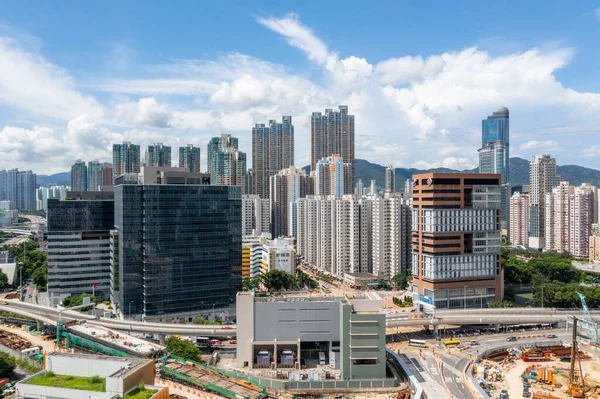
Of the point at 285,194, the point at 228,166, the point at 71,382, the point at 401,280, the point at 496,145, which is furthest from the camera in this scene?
the point at 496,145

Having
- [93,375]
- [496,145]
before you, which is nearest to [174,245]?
[93,375]

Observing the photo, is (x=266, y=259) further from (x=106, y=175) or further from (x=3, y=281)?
(x=106, y=175)

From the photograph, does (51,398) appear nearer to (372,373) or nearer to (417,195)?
(372,373)

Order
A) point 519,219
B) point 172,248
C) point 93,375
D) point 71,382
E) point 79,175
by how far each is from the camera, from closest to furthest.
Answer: point 71,382
point 93,375
point 172,248
point 519,219
point 79,175

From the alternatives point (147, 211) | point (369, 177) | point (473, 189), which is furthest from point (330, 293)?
point (369, 177)

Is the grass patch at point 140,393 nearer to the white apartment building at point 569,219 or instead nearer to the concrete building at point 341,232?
the concrete building at point 341,232

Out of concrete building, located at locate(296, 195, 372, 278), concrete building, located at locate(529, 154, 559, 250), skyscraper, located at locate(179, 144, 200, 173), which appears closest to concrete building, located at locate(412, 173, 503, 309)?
concrete building, located at locate(296, 195, 372, 278)

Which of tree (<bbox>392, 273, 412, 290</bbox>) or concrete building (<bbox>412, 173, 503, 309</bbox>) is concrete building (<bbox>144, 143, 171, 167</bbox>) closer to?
tree (<bbox>392, 273, 412, 290</bbox>)
